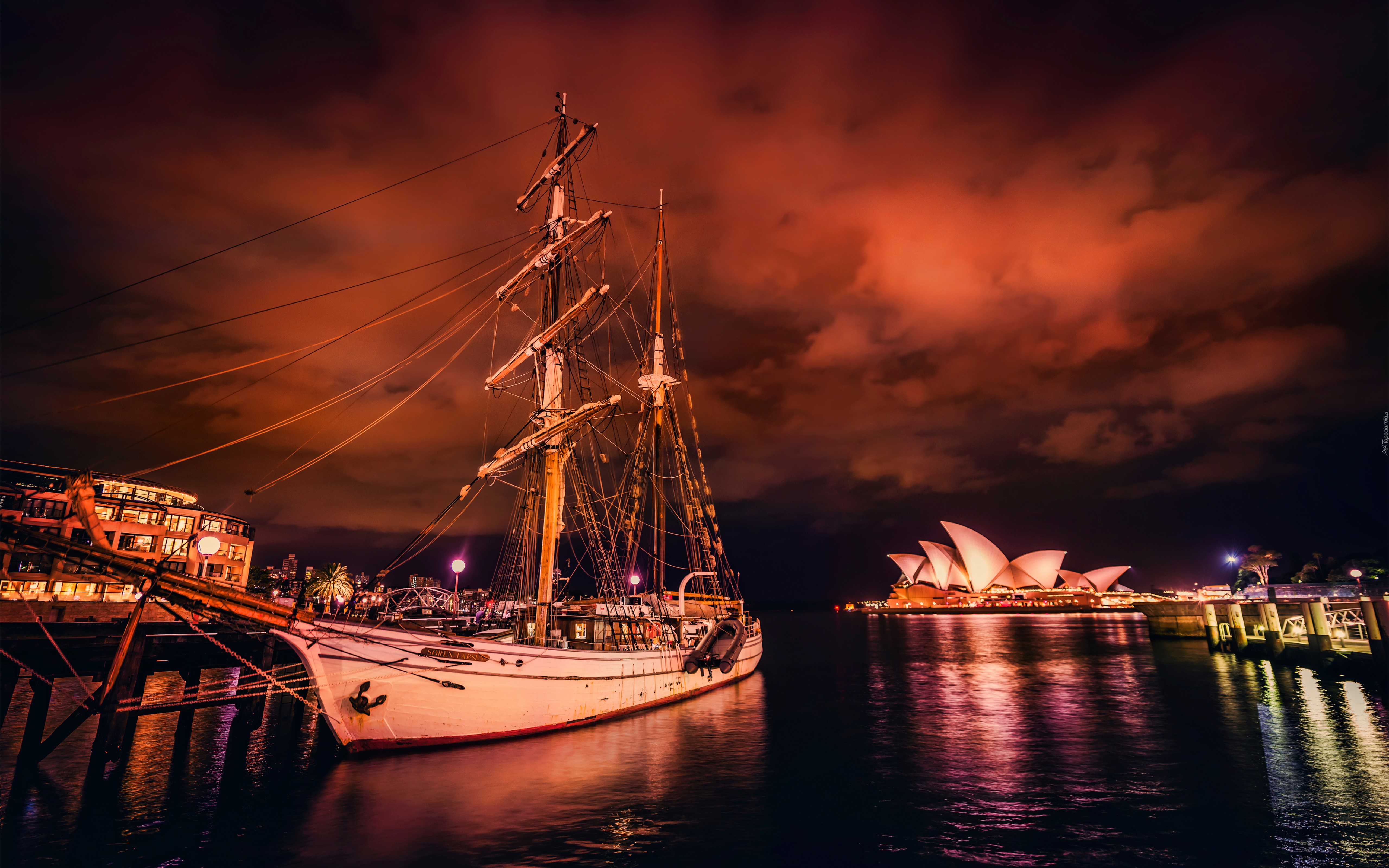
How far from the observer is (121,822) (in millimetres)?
15125

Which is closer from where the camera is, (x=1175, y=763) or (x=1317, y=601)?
(x=1175, y=763)

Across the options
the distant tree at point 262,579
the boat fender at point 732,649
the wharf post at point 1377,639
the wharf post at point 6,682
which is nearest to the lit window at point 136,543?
the distant tree at point 262,579

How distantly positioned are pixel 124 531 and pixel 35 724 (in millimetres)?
54060

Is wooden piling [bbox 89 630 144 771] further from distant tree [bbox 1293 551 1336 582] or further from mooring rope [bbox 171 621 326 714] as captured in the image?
distant tree [bbox 1293 551 1336 582]

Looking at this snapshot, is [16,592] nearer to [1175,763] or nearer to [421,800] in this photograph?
[421,800]

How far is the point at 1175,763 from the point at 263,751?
33130mm

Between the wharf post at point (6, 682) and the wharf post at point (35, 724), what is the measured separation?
0.65m

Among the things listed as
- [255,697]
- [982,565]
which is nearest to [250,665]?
[255,697]

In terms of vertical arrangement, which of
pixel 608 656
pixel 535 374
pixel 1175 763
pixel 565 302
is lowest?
pixel 1175 763

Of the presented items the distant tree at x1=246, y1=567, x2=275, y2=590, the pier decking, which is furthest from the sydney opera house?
the distant tree at x1=246, y1=567, x2=275, y2=590

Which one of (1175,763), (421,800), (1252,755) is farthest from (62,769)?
(1252,755)

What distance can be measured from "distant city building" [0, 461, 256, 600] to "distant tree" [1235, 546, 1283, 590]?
129m

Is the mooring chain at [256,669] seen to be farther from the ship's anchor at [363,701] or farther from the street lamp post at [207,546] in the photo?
the street lamp post at [207,546]

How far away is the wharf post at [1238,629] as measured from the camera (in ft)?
165
